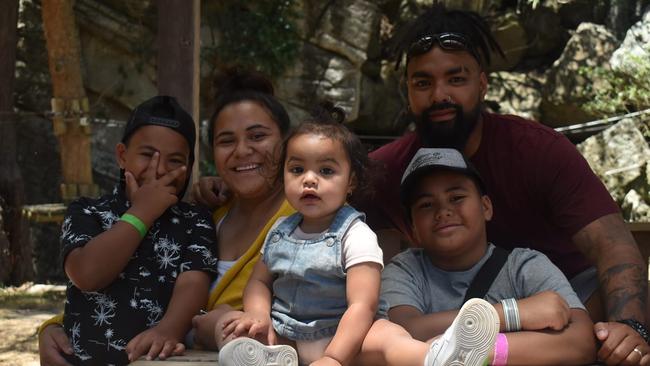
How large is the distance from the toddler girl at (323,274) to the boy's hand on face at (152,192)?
33cm

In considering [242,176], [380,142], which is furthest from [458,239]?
[380,142]

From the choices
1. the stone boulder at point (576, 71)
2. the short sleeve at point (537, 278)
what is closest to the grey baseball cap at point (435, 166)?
the short sleeve at point (537, 278)

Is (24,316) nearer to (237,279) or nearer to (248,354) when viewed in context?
(237,279)

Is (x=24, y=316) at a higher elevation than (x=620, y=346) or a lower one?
lower

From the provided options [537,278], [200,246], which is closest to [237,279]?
[200,246]

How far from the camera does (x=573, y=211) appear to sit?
2.46 metres

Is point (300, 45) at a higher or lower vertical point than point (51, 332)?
higher

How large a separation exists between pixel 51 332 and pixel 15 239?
6.35 meters

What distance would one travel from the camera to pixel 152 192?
2.37 metres

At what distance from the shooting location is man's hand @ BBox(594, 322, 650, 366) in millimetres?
2055

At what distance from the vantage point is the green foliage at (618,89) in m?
10.3

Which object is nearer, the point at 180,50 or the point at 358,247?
the point at 358,247

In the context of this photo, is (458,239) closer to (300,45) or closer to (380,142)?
(300,45)

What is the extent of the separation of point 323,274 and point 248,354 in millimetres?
421
